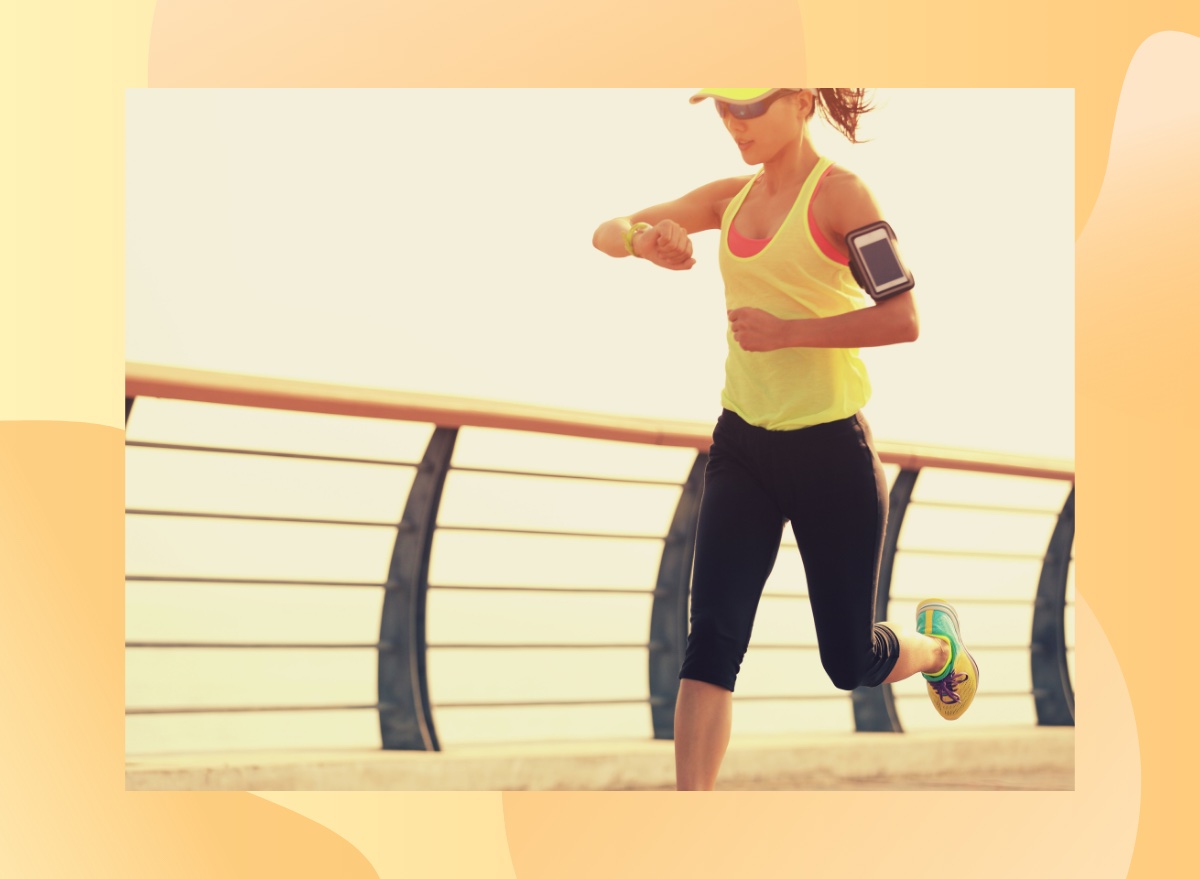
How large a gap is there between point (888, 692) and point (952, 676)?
1.85ft

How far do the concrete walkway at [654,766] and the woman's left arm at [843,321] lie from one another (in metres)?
1.11

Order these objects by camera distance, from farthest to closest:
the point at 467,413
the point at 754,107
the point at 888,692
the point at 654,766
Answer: the point at 888,692 < the point at 654,766 < the point at 467,413 < the point at 754,107

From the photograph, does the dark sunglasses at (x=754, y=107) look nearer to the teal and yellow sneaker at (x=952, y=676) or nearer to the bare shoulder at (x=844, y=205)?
the bare shoulder at (x=844, y=205)

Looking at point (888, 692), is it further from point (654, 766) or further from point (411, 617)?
point (411, 617)

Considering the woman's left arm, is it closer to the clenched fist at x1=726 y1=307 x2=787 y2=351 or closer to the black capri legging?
the clenched fist at x1=726 y1=307 x2=787 y2=351

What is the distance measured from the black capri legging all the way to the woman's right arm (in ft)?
Answer: 1.67

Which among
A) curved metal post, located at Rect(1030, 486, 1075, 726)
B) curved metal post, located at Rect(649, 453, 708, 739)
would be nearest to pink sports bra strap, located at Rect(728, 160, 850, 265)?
curved metal post, located at Rect(649, 453, 708, 739)

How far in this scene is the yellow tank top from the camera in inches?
105

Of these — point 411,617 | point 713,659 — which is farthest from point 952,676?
point 411,617

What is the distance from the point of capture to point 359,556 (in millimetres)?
3043

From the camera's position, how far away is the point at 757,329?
8.75 ft
